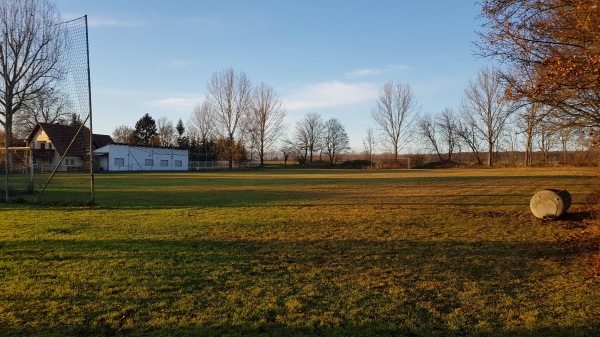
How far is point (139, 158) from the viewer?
5838 cm

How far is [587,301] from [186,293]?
4.92 metres

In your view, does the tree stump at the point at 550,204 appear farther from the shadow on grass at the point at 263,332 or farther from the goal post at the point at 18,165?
the goal post at the point at 18,165

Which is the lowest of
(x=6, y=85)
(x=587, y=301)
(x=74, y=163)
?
(x=587, y=301)

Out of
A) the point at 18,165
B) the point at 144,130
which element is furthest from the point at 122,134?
the point at 18,165

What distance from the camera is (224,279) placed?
567 cm

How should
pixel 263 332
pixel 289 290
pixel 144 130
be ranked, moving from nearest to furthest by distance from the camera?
pixel 263 332
pixel 289 290
pixel 144 130

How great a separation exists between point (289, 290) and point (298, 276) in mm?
628

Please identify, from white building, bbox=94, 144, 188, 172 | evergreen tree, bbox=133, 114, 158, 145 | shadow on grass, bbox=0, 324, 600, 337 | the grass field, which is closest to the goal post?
the grass field

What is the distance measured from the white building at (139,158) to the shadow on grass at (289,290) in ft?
164

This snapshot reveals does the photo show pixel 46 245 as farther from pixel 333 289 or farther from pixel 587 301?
pixel 587 301

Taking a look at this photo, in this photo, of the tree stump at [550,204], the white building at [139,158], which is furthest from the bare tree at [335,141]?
the tree stump at [550,204]

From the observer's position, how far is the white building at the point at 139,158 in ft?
176

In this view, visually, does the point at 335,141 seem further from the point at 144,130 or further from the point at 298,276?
the point at 298,276

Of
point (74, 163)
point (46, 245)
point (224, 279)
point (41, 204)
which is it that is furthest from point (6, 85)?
point (224, 279)
